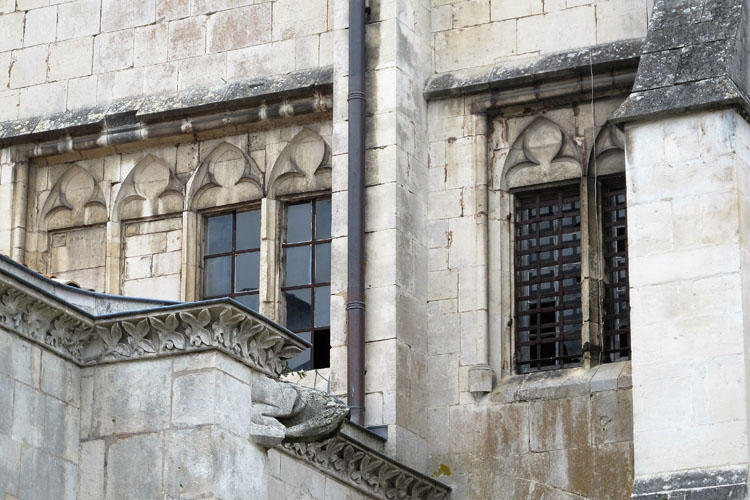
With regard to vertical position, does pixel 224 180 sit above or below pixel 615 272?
above

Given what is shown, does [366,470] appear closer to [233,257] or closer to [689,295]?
[689,295]

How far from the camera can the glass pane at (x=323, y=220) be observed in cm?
1916

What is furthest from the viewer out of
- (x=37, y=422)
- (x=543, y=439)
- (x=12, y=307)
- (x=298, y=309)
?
(x=298, y=309)

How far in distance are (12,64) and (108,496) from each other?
8.76 m

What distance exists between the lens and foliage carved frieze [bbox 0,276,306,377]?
12938mm

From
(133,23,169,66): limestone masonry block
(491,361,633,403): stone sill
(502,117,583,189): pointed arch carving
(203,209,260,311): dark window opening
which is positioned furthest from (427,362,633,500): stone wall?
(133,23,169,66): limestone masonry block

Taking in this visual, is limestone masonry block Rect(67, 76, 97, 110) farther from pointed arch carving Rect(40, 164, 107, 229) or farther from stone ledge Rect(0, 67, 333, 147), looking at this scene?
pointed arch carving Rect(40, 164, 107, 229)

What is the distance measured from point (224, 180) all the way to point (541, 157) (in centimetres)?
298

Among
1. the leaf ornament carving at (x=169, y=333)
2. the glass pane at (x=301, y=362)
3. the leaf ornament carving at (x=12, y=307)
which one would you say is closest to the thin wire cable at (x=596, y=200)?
the glass pane at (x=301, y=362)

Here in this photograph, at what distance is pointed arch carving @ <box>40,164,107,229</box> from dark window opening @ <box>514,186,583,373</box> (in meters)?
4.08

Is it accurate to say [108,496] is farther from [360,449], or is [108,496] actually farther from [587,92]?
[587,92]

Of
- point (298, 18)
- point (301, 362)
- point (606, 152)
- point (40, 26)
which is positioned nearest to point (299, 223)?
point (301, 362)

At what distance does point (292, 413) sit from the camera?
13531 mm

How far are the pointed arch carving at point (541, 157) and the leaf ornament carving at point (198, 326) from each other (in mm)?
6012
